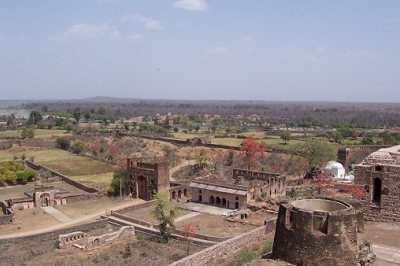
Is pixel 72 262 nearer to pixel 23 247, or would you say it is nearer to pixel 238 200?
pixel 23 247

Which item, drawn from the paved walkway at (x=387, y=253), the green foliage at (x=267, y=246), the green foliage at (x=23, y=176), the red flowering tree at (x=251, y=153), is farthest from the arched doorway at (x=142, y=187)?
the paved walkway at (x=387, y=253)

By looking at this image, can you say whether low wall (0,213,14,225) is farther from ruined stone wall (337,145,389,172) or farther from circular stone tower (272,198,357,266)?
ruined stone wall (337,145,389,172)

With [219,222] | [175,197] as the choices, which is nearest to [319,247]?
[219,222]

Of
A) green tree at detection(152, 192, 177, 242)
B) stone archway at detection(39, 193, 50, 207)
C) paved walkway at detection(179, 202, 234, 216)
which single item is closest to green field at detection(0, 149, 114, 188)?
stone archway at detection(39, 193, 50, 207)

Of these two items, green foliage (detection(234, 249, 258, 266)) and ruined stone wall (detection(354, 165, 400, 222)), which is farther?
green foliage (detection(234, 249, 258, 266))

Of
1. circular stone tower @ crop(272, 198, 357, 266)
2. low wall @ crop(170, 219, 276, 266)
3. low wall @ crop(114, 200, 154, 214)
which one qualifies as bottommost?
low wall @ crop(114, 200, 154, 214)

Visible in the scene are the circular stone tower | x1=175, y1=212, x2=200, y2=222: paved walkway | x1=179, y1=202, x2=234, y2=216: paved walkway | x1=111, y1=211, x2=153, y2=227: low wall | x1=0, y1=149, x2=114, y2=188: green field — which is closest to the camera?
the circular stone tower
